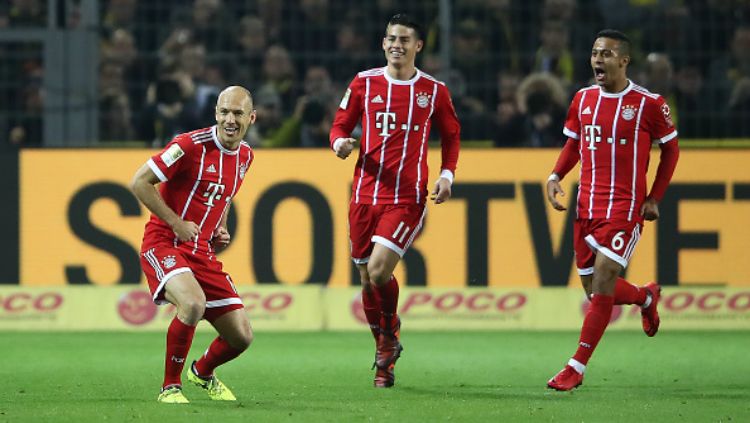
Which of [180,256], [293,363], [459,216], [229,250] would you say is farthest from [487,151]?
[180,256]

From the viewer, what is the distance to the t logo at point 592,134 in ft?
27.6

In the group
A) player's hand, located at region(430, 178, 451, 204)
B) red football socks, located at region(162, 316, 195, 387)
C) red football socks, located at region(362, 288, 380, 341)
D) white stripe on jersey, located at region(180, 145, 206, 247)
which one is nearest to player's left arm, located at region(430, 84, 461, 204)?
player's hand, located at region(430, 178, 451, 204)

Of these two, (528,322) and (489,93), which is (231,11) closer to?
(489,93)

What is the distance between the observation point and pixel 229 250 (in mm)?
12234

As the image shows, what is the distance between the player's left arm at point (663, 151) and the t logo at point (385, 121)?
4.79ft

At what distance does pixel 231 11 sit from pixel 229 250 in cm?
271

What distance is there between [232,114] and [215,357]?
126cm

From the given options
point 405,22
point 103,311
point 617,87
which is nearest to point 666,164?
point 617,87

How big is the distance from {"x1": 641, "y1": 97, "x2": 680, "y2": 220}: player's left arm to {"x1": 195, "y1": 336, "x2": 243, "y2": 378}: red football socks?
246cm

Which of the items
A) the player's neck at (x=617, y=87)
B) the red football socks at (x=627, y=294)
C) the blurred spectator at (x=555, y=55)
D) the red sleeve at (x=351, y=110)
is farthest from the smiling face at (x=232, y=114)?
the blurred spectator at (x=555, y=55)

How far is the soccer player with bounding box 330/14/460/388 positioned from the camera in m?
8.51

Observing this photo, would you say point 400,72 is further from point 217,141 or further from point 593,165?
point 217,141

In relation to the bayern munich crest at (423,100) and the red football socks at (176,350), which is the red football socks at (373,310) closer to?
the bayern munich crest at (423,100)

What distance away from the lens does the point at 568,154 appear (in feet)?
28.5
